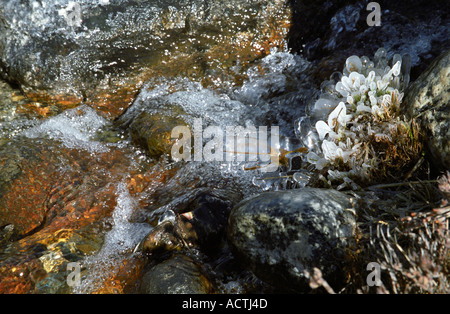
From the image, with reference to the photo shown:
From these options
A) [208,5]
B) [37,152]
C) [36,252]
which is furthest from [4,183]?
[208,5]

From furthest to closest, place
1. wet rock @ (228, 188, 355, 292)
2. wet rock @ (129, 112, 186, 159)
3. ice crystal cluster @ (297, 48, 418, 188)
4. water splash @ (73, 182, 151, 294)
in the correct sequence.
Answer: wet rock @ (129, 112, 186, 159)
water splash @ (73, 182, 151, 294)
ice crystal cluster @ (297, 48, 418, 188)
wet rock @ (228, 188, 355, 292)

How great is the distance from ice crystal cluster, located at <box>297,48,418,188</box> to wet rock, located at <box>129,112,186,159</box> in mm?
1854

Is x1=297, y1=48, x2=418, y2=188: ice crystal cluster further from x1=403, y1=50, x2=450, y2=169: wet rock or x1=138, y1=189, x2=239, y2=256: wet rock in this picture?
x1=138, y1=189, x2=239, y2=256: wet rock

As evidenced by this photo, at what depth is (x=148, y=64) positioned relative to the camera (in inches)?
203

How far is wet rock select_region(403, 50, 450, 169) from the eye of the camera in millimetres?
2566

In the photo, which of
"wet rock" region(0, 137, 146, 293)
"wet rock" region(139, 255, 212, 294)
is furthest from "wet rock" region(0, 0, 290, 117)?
"wet rock" region(139, 255, 212, 294)

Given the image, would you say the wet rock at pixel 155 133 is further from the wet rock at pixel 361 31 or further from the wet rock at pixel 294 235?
the wet rock at pixel 361 31

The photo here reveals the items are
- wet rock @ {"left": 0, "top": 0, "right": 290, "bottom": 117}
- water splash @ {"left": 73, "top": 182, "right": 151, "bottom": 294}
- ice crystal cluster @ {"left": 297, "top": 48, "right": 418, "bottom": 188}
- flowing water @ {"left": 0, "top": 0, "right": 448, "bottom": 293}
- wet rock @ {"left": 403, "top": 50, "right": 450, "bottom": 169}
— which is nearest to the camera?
wet rock @ {"left": 403, "top": 50, "right": 450, "bottom": 169}

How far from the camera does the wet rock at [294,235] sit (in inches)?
96.4

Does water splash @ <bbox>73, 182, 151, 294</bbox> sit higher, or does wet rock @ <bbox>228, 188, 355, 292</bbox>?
wet rock @ <bbox>228, 188, 355, 292</bbox>

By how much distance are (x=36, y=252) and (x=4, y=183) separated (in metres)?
1.05

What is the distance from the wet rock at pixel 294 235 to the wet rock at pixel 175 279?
372mm

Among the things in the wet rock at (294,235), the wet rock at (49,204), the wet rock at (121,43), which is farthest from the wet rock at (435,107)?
the wet rock at (49,204)
